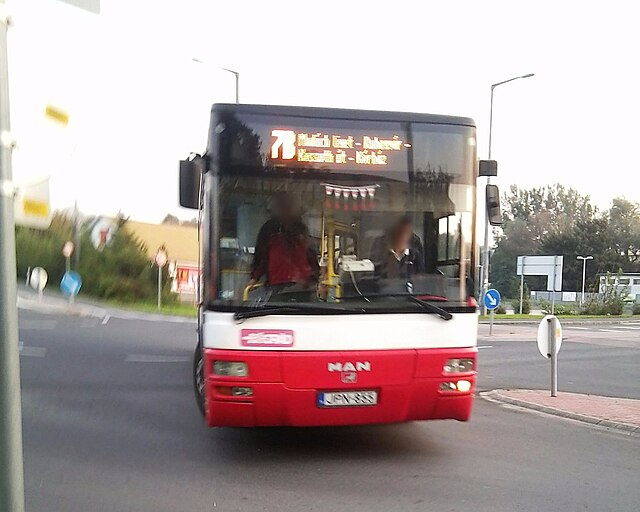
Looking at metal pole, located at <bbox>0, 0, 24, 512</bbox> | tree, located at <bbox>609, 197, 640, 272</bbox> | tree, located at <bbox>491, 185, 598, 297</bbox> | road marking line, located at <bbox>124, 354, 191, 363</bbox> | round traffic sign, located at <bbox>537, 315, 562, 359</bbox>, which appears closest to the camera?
metal pole, located at <bbox>0, 0, 24, 512</bbox>

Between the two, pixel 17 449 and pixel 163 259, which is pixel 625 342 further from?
pixel 17 449

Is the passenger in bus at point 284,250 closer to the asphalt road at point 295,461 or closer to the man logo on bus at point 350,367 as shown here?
the man logo on bus at point 350,367

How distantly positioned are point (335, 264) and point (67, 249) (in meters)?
24.1

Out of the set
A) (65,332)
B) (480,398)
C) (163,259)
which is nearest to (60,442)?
(480,398)

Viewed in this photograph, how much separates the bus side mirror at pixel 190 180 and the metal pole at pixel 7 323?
9.85 ft

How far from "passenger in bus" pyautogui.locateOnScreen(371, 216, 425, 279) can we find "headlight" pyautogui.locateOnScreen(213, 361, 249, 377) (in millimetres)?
1381

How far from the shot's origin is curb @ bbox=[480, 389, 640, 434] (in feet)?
25.7

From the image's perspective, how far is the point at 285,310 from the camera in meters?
5.57

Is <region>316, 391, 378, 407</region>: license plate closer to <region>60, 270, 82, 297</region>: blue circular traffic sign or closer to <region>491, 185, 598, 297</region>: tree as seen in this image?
<region>60, 270, 82, 297</region>: blue circular traffic sign

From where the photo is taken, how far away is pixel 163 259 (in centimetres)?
2494

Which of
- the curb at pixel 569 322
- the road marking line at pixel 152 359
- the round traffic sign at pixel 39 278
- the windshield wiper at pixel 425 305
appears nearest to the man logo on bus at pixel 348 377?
the windshield wiper at pixel 425 305

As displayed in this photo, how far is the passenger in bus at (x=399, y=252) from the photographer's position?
19.1 feet

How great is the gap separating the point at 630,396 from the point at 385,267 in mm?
6643

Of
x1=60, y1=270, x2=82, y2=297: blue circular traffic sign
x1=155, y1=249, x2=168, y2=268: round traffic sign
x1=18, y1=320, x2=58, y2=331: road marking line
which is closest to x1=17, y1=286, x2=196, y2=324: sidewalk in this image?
x1=60, y1=270, x2=82, y2=297: blue circular traffic sign
